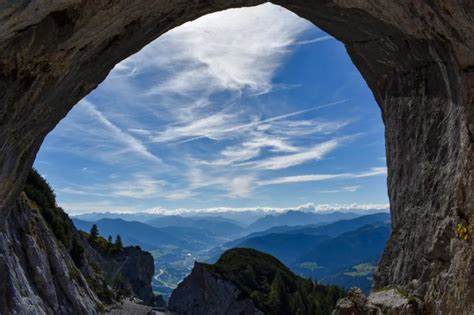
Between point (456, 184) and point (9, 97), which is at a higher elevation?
point (9, 97)

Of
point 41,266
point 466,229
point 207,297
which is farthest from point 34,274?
point 207,297

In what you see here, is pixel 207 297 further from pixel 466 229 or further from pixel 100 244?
pixel 466 229

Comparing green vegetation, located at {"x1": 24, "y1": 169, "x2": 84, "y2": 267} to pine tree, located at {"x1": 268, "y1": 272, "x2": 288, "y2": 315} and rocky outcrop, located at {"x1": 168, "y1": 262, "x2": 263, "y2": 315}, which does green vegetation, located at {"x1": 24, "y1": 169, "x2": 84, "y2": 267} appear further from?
pine tree, located at {"x1": 268, "y1": 272, "x2": 288, "y2": 315}

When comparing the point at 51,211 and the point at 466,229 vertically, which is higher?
the point at 51,211

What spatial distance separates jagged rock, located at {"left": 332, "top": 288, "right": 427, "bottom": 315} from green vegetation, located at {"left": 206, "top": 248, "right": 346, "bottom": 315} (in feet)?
273

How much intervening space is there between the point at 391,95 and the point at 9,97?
61.0ft

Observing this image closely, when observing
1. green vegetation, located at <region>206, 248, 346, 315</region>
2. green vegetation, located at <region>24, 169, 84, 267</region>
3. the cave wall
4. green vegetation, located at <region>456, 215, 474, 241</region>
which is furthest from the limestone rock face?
green vegetation, located at <region>206, 248, 346, 315</region>

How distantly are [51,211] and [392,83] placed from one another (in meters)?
59.3

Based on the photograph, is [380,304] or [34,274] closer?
[380,304]

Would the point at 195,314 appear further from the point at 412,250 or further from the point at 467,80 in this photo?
the point at 467,80

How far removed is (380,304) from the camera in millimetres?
19047

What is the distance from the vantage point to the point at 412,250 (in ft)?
60.3

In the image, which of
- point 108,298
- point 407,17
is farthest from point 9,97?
point 108,298

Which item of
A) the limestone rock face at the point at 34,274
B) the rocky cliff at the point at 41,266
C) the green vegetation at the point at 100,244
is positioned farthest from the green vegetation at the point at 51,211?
→ the green vegetation at the point at 100,244
